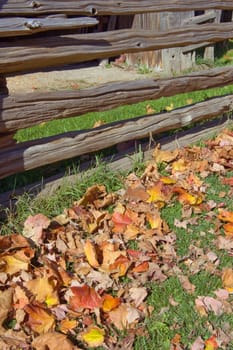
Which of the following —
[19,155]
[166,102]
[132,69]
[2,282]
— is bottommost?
[132,69]

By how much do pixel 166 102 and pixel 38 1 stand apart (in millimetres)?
3436

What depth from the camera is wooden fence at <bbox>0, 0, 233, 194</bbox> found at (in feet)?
10.5

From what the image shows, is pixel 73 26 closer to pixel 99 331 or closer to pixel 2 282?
pixel 2 282

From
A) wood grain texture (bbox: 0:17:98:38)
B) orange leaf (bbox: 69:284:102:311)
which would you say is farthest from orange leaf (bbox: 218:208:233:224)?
wood grain texture (bbox: 0:17:98:38)

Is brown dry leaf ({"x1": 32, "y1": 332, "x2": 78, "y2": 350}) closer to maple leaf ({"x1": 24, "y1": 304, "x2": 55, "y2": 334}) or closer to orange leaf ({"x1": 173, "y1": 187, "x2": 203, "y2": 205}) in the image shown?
maple leaf ({"x1": 24, "y1": 304, "x2": 55, "y2": 334})

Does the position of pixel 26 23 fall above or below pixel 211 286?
above

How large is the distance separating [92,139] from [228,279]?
1.40m

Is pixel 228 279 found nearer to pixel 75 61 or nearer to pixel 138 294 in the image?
pixel 138 294

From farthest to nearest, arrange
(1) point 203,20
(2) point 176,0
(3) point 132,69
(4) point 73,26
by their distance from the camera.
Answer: (3) point 132,69 → (1) point 203,20 → (2) point 176,0 → (4) point 73,26

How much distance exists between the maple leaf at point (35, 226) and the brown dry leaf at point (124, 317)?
0.71 metres

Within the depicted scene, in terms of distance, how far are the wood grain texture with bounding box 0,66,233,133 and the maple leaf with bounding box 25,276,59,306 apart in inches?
39.4

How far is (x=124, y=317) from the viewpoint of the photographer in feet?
8.81

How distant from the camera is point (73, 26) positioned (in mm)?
3307

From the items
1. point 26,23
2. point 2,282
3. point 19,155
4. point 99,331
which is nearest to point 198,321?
point 99,331
